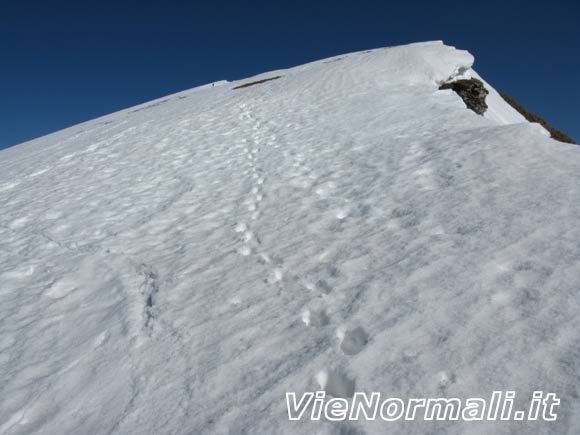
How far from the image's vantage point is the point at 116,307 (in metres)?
3.84

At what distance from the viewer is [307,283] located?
365 centimetres

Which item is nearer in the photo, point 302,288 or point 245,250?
point 302,288

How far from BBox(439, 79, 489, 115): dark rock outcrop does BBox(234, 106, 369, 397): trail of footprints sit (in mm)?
7524

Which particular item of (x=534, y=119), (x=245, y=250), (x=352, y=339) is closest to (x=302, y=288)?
(x=352, y=339)

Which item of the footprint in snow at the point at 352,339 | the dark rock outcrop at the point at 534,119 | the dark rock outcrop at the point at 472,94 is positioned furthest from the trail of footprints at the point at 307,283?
the dark rock outcrop at the point at 534,119

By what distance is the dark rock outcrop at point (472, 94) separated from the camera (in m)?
12.9

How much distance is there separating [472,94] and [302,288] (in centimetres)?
1225

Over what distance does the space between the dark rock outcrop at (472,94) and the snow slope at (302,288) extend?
6406 mm

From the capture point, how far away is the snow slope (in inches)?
97.1

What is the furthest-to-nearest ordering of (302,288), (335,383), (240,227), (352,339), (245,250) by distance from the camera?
1. (240,227)
2. (245,250)
3. (302,288)
4. (352,339)
5. (335,383)

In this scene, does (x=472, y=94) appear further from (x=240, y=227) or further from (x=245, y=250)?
(x=245, y=250)

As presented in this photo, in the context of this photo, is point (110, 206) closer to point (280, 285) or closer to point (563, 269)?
point (280, 285)

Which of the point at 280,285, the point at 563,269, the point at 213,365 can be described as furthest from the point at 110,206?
the point at 563,269

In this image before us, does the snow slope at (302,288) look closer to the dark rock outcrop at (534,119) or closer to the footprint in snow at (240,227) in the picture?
the footprint in snow at (240,227)
